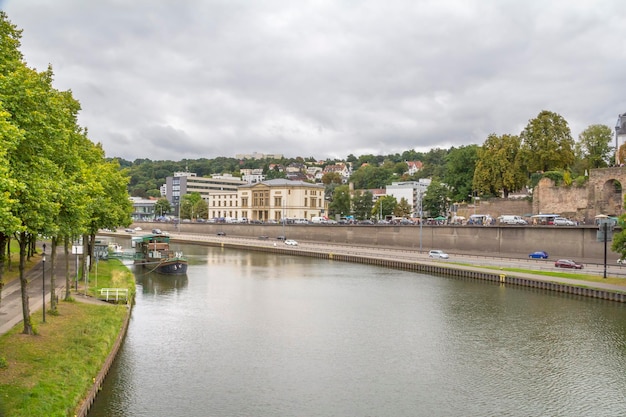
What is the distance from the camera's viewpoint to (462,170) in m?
104

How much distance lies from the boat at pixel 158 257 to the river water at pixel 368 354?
10.1 meters

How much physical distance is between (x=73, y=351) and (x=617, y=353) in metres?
26.5

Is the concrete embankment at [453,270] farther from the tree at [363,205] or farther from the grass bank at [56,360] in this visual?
the tree at [363,205]

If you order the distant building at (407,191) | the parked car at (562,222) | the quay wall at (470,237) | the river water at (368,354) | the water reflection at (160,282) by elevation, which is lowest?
the river water at (368,354)

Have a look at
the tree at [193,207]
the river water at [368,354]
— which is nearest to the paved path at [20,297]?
the river water at [368,354]

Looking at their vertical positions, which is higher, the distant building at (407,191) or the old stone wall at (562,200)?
the distant building at (407,191)

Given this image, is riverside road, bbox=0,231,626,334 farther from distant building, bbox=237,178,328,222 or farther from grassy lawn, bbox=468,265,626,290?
distant building, bbox=237,178,328,222

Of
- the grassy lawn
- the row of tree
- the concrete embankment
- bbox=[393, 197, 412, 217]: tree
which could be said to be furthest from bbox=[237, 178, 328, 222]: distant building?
the row of tree

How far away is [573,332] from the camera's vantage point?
3372 centimetres

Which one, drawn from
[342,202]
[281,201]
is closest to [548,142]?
[342,202]

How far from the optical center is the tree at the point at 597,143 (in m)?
94.0

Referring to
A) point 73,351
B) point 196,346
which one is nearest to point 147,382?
point 73,351

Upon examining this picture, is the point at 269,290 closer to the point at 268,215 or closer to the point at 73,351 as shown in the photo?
the point at 73,351

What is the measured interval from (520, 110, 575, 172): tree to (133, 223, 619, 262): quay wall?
56.4 ft
